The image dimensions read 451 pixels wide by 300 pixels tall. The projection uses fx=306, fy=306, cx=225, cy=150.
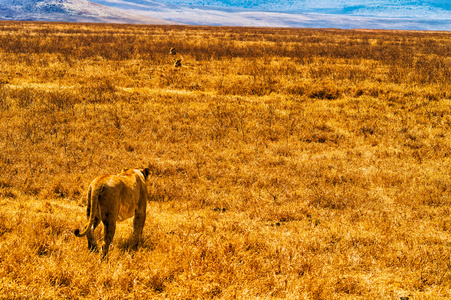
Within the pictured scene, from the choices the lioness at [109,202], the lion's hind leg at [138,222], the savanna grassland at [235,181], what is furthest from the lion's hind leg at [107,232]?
the lion's hind leg at [138,222]

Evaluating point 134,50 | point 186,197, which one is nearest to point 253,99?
point 186,197

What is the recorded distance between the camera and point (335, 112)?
12.9m

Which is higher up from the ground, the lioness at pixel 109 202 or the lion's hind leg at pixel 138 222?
the lioness at pixel 109 202

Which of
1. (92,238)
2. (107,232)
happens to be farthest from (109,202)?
(92,238)

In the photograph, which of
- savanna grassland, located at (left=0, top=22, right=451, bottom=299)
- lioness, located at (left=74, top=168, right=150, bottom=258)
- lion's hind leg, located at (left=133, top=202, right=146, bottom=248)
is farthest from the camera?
lion's hind leg, located at (left=133, top=202, right=146, bottom=248)

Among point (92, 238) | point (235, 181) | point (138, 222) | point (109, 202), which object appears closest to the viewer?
point (109, 202)

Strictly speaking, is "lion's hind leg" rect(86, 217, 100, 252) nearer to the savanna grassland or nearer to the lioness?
the lioness

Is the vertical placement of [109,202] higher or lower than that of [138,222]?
higher

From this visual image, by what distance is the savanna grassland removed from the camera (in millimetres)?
3727

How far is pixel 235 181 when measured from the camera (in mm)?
7555

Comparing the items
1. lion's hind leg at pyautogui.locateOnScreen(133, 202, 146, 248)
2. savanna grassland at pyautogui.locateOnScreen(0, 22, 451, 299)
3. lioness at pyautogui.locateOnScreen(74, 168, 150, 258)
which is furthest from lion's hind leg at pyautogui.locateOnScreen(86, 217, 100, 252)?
lion's hind leg at pyautogui.locateOnScreen(133, 202, 146, 248)

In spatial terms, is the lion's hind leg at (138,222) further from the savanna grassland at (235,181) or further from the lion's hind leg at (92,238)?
the lion's hind leg at (92,238)

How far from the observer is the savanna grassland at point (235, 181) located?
3.73m

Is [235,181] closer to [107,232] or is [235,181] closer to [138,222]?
[138,222]
